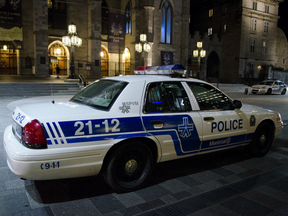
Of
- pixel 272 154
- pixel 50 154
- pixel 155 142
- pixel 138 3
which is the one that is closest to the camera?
pixel 50 154

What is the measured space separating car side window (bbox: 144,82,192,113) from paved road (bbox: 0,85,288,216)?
3.91 feet

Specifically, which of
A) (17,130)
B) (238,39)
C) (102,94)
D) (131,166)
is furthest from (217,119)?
(238,39)

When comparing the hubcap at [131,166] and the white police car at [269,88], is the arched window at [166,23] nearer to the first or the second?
the white police car at [269,88]

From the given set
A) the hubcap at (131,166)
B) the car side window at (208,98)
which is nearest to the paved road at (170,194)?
the hubcap at (131,166)

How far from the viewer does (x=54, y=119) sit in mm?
2982

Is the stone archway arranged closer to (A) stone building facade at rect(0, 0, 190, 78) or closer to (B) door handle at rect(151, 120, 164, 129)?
(A) stone building facade at rect(0, 0, 190, 78)

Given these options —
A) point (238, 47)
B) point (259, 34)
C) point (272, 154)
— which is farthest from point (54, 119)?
point (259, 34)

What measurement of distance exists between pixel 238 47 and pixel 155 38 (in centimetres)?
1436

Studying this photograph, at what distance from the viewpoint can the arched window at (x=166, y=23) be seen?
31.1 meters

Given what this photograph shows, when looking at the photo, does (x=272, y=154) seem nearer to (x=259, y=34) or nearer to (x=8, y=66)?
(x=8, y=66)

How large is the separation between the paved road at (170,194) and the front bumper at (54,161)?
0.42m

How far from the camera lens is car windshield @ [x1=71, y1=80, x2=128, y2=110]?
3.58 metres

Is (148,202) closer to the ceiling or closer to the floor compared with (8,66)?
closer to the floor

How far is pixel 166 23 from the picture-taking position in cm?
3133
